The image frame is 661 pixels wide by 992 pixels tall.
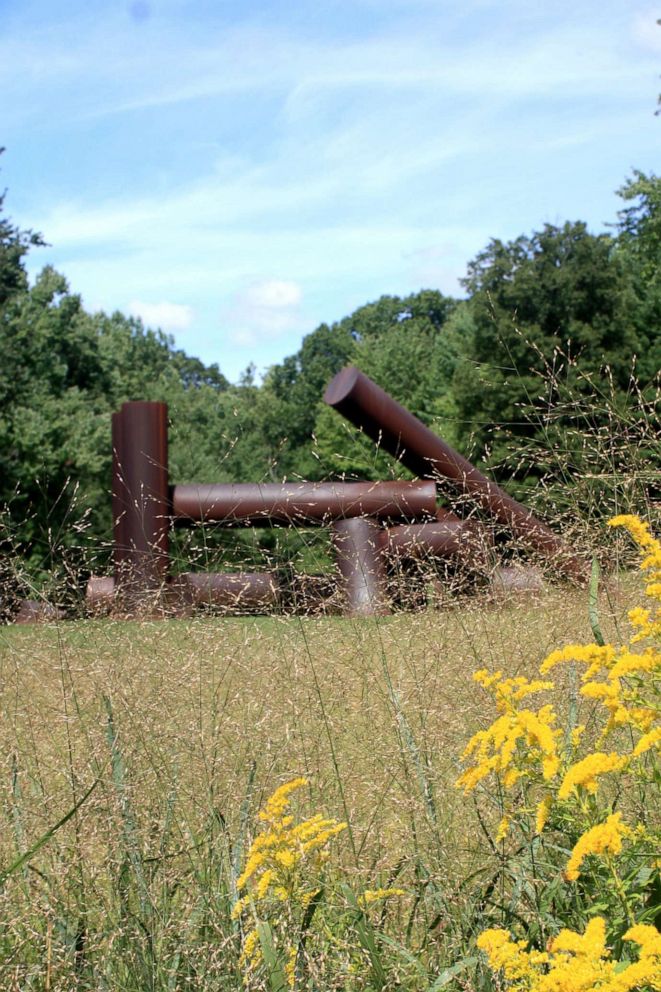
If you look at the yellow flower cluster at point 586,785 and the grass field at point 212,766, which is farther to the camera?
the grass field at point 212,766

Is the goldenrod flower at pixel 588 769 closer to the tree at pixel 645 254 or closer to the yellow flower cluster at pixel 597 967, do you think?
the yellow flower cluster at pixel 597 967

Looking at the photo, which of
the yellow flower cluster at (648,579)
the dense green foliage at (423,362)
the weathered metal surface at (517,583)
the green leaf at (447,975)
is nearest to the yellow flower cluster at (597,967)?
the green leaf at (447,975)

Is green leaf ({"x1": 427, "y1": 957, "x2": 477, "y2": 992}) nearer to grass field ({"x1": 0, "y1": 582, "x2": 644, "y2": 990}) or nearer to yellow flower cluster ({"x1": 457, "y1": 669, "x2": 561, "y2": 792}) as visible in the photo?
grass field ({"x1": 0, "y1": 582, "x2": 644, "y2": 990})

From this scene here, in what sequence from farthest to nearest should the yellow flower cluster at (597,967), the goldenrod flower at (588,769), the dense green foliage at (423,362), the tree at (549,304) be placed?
the tree at (549,304)
the dense green foliage at (423,362)
the goldenrod flower at (588,769)
the yellow flower cluster at (597,967)

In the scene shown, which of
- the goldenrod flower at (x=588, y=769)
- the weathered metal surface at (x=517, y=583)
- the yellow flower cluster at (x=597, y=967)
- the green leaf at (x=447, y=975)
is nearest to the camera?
the yellow flower cluster at (x=597, y=967)

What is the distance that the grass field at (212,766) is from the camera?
6.47 feet

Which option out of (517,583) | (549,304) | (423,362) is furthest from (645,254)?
(517,583)

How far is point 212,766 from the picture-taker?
2.19m

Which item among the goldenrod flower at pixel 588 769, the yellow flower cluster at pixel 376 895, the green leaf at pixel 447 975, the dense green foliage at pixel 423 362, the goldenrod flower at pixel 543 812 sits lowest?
the green leaf at pixel 447 975

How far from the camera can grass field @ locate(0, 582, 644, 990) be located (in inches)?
77.6

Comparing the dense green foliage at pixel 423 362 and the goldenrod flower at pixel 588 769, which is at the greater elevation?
the dense green foliage at pixel 423 362

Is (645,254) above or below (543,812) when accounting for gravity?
Result: above

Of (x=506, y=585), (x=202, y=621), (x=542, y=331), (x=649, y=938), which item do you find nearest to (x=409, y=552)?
(x=506, y=585)

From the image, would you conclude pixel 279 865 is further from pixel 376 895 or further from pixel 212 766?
pixel 212 766
